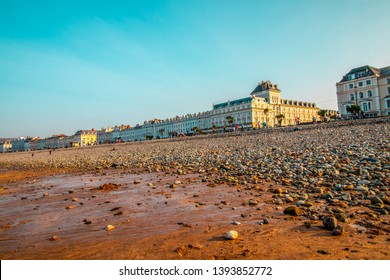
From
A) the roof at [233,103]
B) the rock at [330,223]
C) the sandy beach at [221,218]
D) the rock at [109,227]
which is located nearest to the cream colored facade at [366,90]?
the roof at [233,103]

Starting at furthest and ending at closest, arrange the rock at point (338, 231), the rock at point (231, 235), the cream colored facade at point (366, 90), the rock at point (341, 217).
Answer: the cream colored facade at point (366, 90) → the rock at point (341, 217) → the rock at point (231, 235) → the rock at point (338, 231)

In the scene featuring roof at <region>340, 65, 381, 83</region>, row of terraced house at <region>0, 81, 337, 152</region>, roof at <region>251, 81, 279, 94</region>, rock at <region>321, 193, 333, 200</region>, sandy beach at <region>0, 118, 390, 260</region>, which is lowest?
sandy beach at <region>0, 118, 390, 260</region>

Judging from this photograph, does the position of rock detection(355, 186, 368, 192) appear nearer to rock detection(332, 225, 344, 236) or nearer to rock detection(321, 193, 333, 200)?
rock detection(321, 193, 333, 200)

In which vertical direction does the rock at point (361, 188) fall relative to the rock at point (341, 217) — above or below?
above

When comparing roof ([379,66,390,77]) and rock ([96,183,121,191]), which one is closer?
rock ([96,183,121,191])

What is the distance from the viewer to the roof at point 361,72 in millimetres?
64125

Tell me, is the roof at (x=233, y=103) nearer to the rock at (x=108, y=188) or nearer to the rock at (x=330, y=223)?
the rock at (x=108, y=188)

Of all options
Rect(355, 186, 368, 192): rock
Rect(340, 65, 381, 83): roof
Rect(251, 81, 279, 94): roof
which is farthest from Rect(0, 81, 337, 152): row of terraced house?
Rect(355, 186, 368, 192): rock

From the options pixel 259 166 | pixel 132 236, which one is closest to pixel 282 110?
pixel 259 166

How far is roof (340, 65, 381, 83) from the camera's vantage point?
210 ft

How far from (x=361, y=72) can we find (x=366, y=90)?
548cm

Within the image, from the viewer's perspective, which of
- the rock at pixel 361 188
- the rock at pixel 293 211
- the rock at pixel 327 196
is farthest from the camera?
the rock at pixel 361 188
